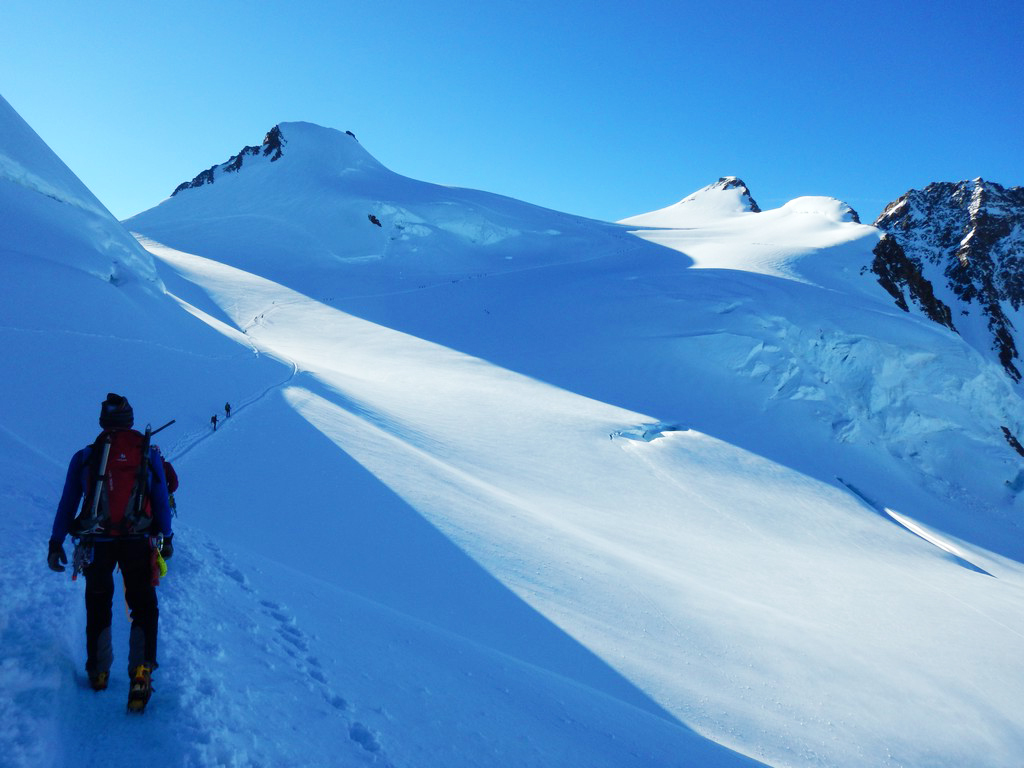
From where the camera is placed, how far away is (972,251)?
60844 mm

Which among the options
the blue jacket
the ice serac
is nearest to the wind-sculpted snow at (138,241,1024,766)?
the blue jacket

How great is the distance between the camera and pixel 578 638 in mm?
6270

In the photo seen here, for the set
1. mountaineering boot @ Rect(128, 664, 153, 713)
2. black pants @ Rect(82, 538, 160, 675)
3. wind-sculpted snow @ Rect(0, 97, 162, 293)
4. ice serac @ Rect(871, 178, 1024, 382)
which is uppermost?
ice serac @ Rect(871, 178, 1024, 382)

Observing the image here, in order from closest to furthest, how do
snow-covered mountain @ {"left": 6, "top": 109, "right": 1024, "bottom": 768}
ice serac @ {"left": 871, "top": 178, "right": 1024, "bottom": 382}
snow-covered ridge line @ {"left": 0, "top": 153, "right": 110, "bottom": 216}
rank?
snow-covered mountain @ {"left": 6, "top": 109, "right": 1024, "bottom": 768} → snow-covered ridge line @ {"left": 0, "top": 153, "right": 110, "bottom": 216} → ice serac @ {"left": 871, "top": 178, "right": 1024, "bottom": 382}

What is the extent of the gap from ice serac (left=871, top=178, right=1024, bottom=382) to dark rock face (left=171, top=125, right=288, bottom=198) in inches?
2670

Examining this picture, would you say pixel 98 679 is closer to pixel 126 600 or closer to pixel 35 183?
pixel 126 600

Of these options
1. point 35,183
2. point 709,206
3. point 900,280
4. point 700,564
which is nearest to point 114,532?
point 700,564

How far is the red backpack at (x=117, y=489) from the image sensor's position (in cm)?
308

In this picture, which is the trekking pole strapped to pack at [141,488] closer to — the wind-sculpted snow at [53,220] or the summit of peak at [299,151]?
the wind-sculpted snow at [53,220]

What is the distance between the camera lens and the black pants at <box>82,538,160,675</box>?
307cm

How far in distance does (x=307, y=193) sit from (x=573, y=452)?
53056 mm

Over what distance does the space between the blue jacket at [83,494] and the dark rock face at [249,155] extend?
73.6 m

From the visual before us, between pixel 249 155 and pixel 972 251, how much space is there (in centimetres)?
8612

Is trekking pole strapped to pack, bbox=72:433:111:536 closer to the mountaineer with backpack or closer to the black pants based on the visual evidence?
the mountaineer with backpack
